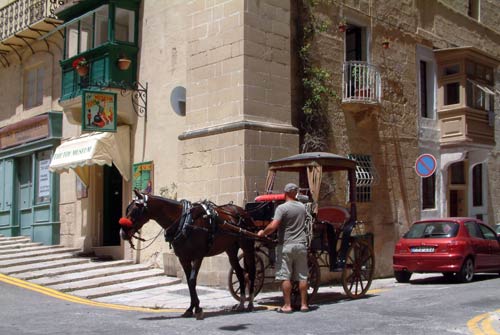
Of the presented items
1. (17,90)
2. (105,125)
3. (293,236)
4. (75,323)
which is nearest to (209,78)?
(105,125)

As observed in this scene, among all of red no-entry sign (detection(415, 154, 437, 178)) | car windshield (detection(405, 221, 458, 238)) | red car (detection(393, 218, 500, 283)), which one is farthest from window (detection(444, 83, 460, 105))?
car windshield (detection(405, 221, 458, 238))

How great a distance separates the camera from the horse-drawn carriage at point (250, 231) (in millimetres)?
9609

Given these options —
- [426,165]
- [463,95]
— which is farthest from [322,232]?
[463,95]

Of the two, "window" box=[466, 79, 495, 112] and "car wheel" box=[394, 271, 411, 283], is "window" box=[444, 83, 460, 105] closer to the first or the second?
"window" box=[466, 79, 495, 112]

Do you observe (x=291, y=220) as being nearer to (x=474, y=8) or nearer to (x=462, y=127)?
(x=462, y=127)

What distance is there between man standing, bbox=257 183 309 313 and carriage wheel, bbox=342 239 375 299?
1.40 m

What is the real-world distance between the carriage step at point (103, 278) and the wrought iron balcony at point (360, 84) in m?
6.54

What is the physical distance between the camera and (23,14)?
20578 mm

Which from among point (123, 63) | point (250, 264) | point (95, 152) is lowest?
point (250, 264)

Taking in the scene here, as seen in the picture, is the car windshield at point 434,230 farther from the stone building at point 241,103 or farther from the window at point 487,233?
the stone building at point 241,103

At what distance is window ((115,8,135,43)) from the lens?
1709 centimetres

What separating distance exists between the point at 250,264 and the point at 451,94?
12124mm

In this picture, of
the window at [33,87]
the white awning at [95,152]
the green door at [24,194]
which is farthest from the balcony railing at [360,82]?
the green door at [24,194]

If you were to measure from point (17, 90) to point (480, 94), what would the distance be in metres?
15.3
